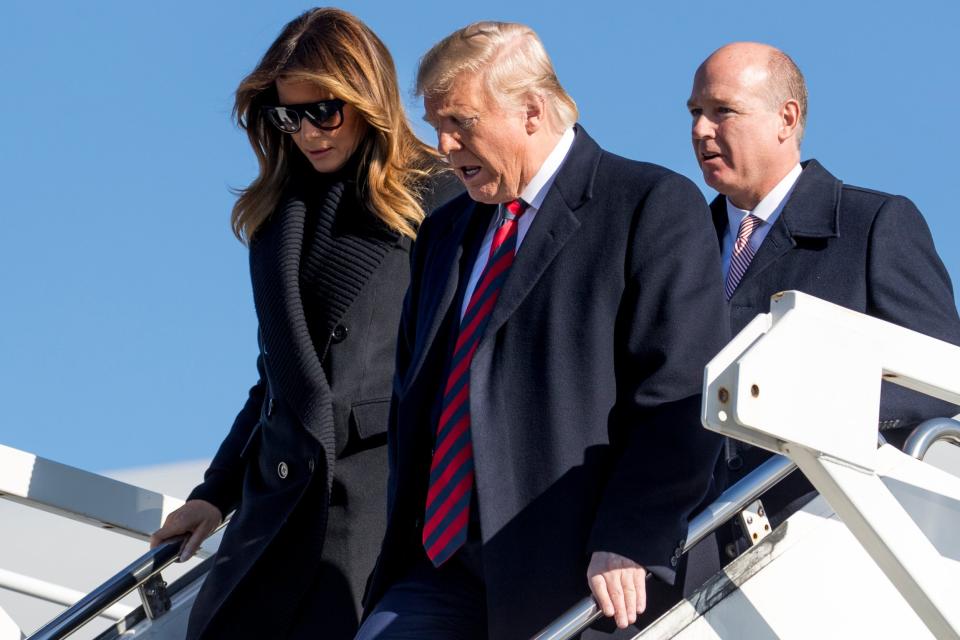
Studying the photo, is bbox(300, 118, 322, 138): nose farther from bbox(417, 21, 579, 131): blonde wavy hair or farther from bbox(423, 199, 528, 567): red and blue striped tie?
bbox(423, 199, 528, 567): red and blue striped tie

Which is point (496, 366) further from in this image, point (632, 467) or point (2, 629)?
point (2, 629)

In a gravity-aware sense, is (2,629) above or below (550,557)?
below

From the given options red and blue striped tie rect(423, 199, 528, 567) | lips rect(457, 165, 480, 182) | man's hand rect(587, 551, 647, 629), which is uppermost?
lips rect(457, 165, 480, 182)

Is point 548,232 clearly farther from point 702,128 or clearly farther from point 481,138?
point 702,128

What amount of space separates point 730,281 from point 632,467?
3.61ft

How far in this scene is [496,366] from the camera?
3.06 m

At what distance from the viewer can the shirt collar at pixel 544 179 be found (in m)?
3.20

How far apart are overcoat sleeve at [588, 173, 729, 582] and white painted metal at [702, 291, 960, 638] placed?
0.48 m

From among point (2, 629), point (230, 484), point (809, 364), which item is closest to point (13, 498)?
point (2, 629)

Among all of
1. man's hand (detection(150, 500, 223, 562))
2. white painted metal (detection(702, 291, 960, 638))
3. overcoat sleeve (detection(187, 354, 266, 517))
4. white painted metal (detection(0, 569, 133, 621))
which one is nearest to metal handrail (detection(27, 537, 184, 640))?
man's hand (detection(150, 500, 223, 562))

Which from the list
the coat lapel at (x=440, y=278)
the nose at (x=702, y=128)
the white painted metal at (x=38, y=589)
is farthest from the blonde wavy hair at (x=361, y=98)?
the white painted metal at (x=38, y=589)

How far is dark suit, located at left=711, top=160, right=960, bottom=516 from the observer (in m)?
3.58

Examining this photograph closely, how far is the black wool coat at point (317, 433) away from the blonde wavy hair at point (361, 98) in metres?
0.08

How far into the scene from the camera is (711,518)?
118 inches
